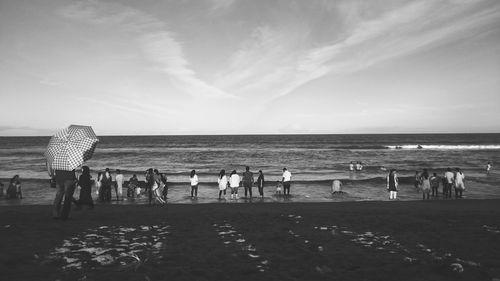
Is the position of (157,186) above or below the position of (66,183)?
below

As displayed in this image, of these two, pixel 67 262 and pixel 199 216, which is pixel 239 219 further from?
pixel 67 262

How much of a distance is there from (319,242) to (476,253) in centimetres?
347

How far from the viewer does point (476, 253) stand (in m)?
7.48

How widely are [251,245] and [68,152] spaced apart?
5.83m

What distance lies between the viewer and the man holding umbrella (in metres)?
9.52

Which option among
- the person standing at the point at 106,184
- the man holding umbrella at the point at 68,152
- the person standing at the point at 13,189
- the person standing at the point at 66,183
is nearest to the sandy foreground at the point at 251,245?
the person standing at the point at 66,183

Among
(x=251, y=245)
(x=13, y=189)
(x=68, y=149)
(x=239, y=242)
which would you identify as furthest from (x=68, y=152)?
(x=13, y=189)

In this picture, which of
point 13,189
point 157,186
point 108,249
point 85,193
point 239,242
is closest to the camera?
point 108,249

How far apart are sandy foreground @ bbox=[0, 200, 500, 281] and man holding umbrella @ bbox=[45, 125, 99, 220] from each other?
1.46 metres

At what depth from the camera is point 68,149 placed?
9.55 metres

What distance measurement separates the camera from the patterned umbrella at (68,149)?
952 cm

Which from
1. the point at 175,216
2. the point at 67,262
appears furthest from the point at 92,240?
the point at 175,216

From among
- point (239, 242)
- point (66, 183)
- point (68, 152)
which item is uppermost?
point (68, 152)

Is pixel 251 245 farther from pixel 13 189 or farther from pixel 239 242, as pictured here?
pixel 13 189
